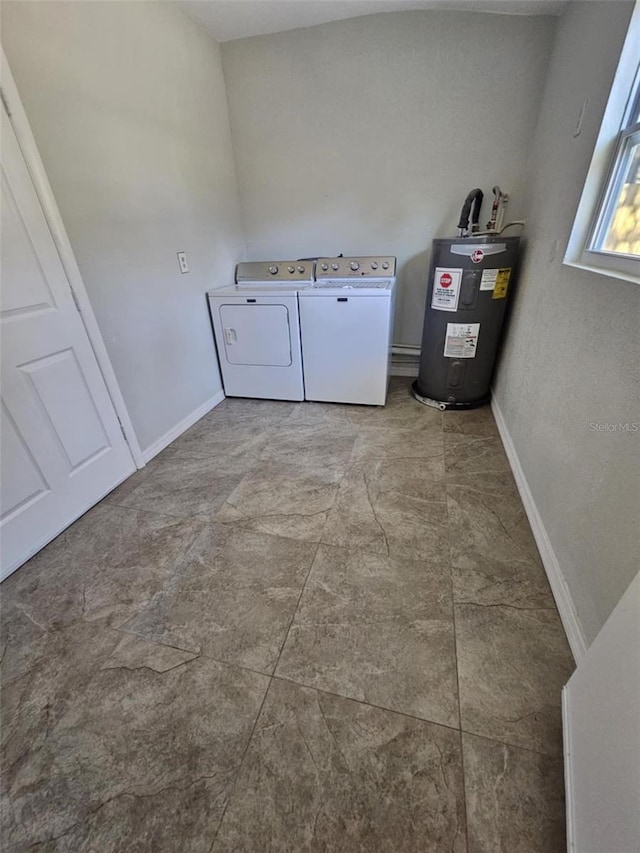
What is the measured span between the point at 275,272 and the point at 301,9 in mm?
1501

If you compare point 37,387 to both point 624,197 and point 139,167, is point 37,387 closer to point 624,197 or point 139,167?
point 139,167

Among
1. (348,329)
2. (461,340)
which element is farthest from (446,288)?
(348,329)

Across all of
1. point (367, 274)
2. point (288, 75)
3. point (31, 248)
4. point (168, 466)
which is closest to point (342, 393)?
point (367, 274)

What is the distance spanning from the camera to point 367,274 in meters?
2.63

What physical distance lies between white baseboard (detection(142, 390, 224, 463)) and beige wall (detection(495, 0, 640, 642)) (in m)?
2.10

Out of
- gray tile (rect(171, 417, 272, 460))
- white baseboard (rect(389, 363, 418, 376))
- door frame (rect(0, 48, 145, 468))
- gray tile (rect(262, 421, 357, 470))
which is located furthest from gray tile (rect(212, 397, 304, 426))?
white baseboard (rect(389, 363, 418, 376))

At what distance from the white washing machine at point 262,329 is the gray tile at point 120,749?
1.95 m

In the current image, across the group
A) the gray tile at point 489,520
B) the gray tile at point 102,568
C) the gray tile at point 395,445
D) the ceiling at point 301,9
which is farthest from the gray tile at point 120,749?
the ceiling at point 301,9

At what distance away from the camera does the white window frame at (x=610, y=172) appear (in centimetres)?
124

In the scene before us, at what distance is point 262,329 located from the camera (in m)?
2.54

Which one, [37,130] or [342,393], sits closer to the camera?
[37,130]

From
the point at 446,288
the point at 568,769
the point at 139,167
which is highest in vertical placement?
the point at 139,167

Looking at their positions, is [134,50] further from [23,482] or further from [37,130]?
[23,482]

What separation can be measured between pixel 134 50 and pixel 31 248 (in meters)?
1.27
